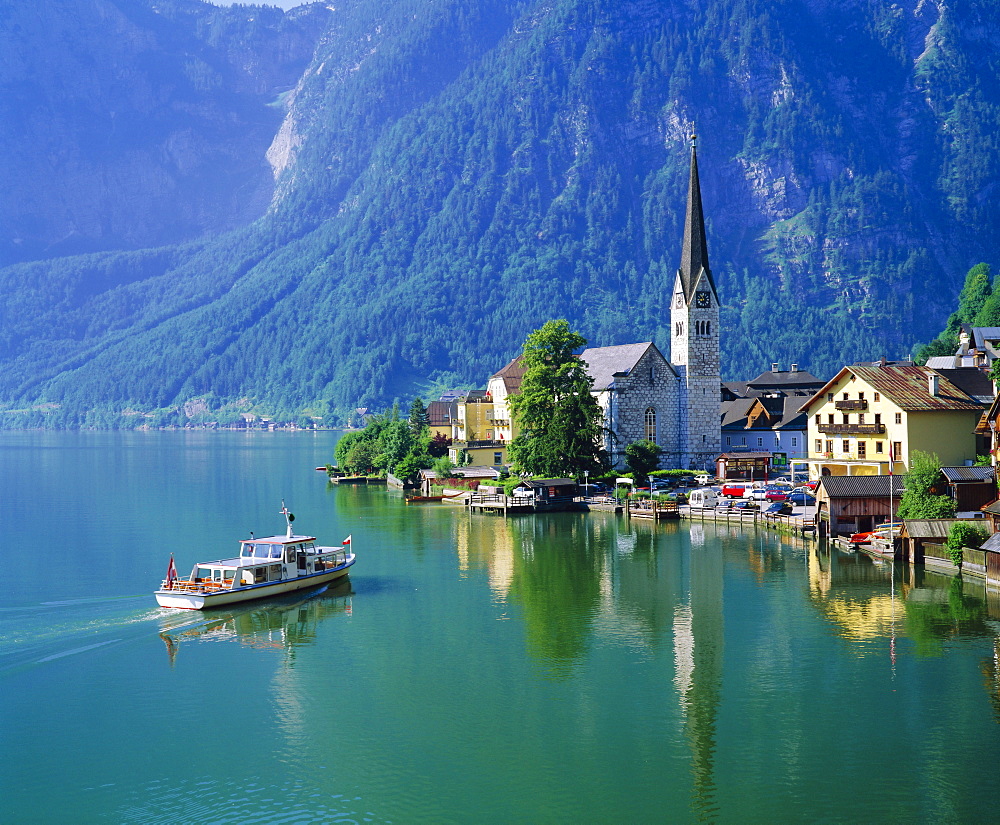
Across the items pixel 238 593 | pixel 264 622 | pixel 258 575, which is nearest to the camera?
pixel 264 622

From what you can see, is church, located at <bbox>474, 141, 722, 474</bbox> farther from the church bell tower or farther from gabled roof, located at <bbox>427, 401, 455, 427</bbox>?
gabled roof, located at <bbox>427, 401, 455, 427</bbox>

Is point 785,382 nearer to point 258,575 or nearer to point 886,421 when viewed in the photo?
point 886,421

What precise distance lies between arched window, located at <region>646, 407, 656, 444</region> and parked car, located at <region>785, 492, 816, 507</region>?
→ 27.6 m

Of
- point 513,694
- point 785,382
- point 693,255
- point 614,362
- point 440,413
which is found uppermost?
point 693,255

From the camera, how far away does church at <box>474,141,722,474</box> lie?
99812mm

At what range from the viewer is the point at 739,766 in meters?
28.1

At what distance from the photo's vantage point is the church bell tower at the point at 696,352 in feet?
334

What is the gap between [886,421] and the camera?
72.4 meters

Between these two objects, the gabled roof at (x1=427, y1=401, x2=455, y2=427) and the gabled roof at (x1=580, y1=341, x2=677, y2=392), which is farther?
the gabled roof at (x1=427, y1=401, x2=455, y2=427)

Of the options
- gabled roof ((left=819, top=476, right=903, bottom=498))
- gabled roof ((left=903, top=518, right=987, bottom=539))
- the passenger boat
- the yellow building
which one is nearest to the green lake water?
the passenger boat

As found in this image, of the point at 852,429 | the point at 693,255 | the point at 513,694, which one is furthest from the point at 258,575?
the point at 693,255

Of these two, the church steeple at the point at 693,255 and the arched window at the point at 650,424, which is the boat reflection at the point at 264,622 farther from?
the church steeple at the point at 693,255

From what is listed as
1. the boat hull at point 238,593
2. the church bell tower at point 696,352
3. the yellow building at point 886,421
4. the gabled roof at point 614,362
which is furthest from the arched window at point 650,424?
the boat hull at point 238,593

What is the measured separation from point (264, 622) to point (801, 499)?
41.7 meters
